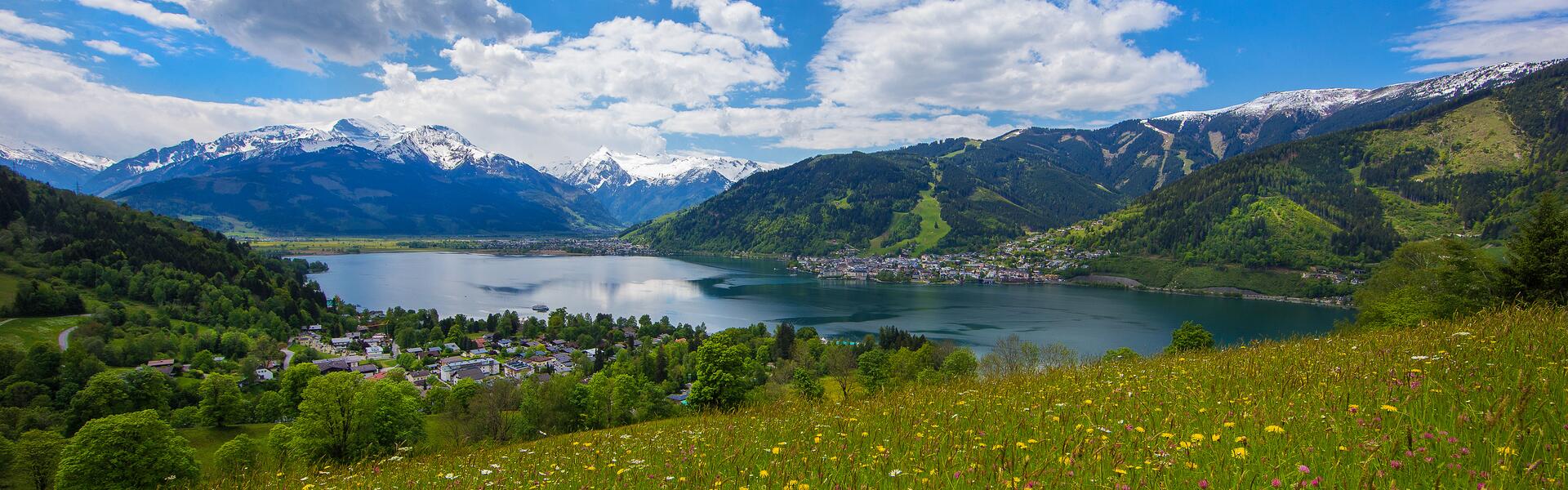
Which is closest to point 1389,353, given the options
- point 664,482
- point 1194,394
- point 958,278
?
point 1194,394

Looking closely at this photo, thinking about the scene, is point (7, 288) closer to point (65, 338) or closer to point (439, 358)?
point (65, 338)

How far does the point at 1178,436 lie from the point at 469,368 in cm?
6322

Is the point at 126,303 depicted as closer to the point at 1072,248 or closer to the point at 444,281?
the point at 444,281

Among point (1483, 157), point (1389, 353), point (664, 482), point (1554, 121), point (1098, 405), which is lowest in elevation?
point (664, 482)

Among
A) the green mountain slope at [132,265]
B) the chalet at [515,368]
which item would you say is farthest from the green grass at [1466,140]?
the green mountain slope at [132,265]

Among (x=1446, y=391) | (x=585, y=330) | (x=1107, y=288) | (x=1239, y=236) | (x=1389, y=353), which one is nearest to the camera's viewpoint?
(x=1446, y=391)

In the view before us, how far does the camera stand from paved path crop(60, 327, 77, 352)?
163ft

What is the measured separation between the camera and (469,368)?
57.1m

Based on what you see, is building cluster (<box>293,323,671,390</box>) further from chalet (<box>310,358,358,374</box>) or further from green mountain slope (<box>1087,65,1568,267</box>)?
green mountain slope (<box>1087,65,1568,267</box>)

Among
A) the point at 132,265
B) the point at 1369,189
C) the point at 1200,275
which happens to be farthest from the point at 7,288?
A: the point at 1369,189

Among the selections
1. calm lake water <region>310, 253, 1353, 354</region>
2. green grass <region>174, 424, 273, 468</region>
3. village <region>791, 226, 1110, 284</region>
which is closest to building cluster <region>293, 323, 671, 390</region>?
green grass <region>174, 424, 273, 468</region>

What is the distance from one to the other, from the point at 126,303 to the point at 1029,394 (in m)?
96.8

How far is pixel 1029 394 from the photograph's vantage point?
5.88 m

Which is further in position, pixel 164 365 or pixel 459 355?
pixel 459 355
